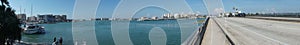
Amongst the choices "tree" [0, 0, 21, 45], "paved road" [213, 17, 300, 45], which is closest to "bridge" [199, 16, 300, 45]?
"paved road" [213, 17, 300, 45]

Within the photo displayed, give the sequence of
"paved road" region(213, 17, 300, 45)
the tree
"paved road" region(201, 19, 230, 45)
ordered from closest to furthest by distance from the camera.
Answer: "paved road" region(213, 17, 300, 45), "paved road" region(201, 19, 230, 45), the tree

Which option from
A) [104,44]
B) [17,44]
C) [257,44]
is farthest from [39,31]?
[257,44]

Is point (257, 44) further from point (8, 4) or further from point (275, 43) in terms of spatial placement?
point (8, 4)

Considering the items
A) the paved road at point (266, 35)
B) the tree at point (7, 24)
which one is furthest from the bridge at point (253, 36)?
the tree at point (7, 24)

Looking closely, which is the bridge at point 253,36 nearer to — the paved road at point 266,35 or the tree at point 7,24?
the paved road at point 266,35

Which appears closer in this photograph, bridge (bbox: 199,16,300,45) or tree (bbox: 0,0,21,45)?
bridge (bbox: 199,16,300,45)

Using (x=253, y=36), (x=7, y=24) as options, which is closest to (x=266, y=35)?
(x=253, y=36)

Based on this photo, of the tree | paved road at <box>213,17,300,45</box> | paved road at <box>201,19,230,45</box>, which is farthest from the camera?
the tree

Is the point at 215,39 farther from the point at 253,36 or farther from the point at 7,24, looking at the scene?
the point at 7,24

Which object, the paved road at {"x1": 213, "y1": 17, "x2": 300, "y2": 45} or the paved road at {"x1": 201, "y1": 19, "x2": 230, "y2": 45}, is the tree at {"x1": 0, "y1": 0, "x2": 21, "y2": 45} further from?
the paved road at {"x1": 213, "y1": 17, "x2": 300, "y2": 45}

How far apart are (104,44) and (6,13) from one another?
2247cm

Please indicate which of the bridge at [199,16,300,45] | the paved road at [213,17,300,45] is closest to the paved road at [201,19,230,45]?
the bridge at [199,16,300,45]

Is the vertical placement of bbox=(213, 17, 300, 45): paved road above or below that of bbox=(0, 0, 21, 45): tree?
below

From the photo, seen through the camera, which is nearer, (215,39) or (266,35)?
(215,39)
